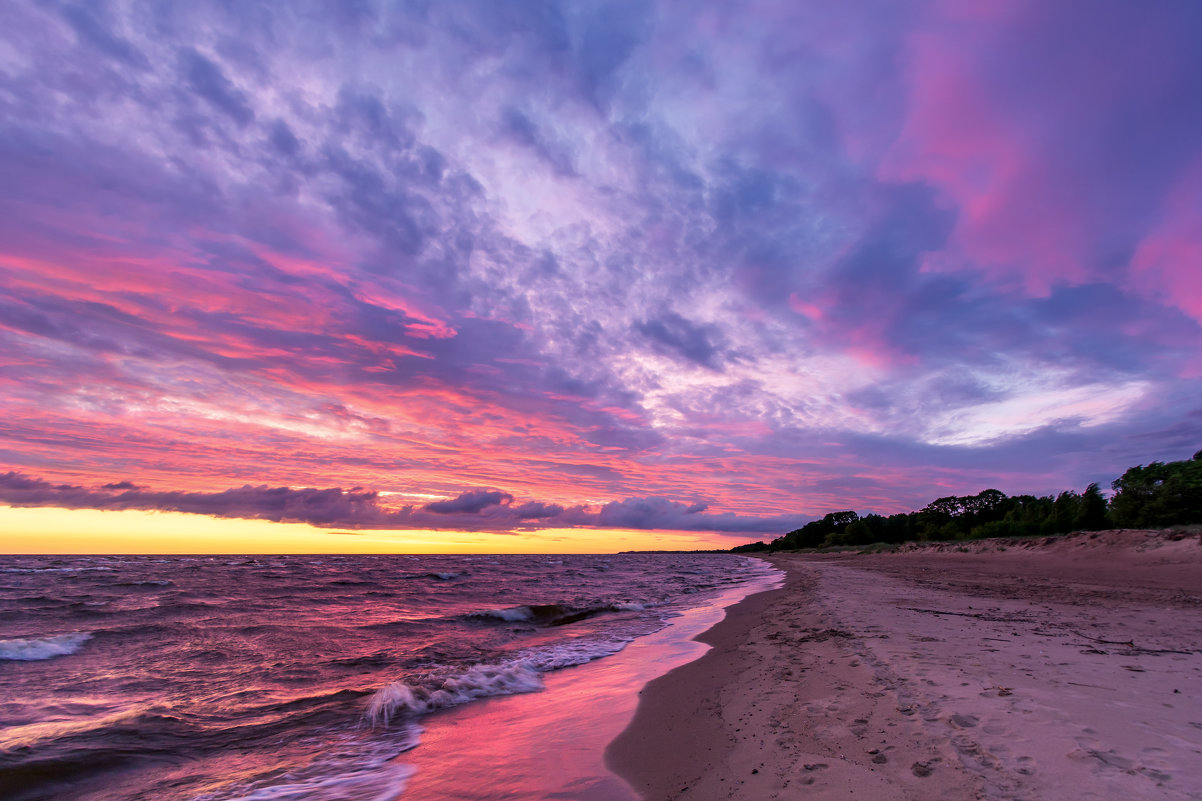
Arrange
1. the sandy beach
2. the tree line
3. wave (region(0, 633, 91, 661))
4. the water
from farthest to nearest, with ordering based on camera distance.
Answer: the tree line, wave (region(0, 633, 91, 661)), the water, the sandy beach

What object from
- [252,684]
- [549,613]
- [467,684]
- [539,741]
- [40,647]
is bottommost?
[549,613]

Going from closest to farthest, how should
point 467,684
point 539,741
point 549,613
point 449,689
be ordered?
point 539,741
point 449,689
point 467,684
point 549,613

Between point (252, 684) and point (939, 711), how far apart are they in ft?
41.9

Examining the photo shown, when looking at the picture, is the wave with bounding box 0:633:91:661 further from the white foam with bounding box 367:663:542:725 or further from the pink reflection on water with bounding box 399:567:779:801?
the pink reflection on water with bounding box 399:567:779:801

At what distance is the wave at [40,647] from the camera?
45.2 ft

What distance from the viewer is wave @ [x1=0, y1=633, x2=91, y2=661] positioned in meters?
13.8

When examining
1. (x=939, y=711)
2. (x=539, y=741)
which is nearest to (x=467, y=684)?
(x=539, y=741)

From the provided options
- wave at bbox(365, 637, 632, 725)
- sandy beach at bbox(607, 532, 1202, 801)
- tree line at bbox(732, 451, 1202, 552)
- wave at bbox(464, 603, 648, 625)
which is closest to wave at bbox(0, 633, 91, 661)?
wave at bbox(365, 637, 632, 725)

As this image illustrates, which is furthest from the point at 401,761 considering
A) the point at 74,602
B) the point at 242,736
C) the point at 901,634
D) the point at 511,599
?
the point at 74,602

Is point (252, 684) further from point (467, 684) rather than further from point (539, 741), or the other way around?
point (539, 741)

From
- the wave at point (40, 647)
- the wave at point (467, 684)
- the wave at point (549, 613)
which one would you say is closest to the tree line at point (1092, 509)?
the wave at point (549, 613)

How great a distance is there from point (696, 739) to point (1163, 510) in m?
58.7

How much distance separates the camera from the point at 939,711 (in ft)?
18.5

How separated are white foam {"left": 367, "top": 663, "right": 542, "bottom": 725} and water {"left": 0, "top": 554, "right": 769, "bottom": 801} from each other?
0.13 ft
